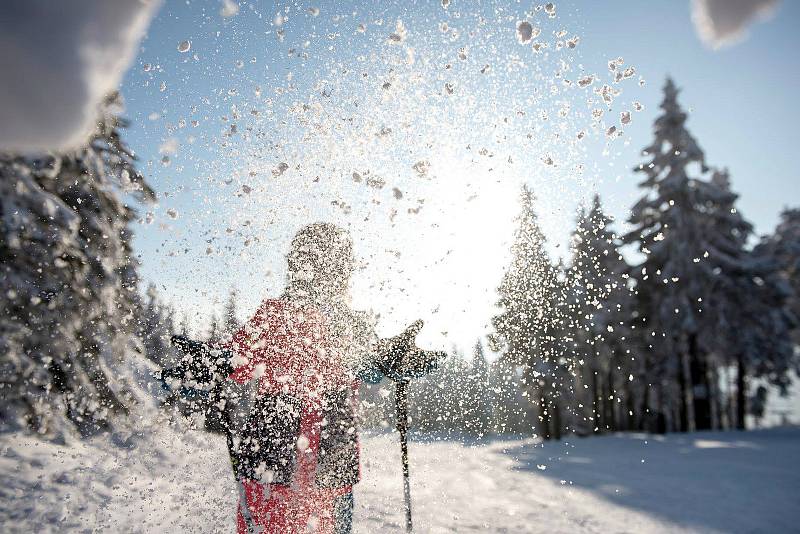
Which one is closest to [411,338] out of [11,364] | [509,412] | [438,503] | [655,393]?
[438,503]

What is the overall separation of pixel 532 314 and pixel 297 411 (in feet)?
69.6

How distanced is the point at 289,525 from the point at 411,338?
67.2 inches

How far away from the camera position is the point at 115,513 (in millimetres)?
4711

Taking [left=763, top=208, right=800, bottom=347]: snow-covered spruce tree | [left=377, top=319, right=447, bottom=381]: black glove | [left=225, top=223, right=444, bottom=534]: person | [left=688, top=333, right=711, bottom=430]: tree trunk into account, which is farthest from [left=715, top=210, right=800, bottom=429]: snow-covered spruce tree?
[left=225, top=223, right=444, bottom=534]: person

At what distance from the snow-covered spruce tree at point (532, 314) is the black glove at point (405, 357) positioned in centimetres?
1821

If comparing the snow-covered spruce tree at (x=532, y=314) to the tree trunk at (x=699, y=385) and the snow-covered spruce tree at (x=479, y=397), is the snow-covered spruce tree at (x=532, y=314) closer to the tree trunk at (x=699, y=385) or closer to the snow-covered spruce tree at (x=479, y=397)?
the tree trunk at (x=699, y=385)

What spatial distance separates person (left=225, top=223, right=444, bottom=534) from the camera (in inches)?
124

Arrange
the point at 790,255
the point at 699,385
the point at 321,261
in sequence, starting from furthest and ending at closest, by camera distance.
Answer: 1. the point at 790,255
2. the point at 699,385
3. the point at 321,261

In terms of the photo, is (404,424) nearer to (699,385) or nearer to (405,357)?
(405,357)

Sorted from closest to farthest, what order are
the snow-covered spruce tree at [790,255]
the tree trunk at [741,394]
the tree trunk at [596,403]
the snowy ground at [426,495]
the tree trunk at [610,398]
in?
the snowy ground at [426,495] → the snow-covered spruce tree at [790,255] → the tree trunk at [741,394] → the tree trunk at [610,398] → the tree trunk at [596,403]

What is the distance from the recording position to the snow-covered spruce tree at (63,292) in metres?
6.85

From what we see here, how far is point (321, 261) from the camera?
3607 mm

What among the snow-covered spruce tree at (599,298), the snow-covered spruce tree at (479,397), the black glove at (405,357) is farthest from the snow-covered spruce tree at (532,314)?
the snow-covered spruce tree at (479,397)

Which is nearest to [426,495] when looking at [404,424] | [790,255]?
[404,424]
